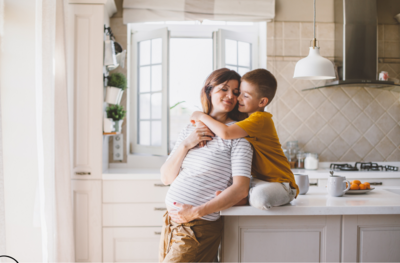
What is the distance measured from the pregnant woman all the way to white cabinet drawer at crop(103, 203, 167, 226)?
126cm

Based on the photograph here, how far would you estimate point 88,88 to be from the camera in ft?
8.27

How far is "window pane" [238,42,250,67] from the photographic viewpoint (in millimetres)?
3207

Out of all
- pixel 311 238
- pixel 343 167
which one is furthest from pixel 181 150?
pixel 343 167

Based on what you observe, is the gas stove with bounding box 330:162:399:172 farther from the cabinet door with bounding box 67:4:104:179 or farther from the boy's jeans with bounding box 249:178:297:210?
the cabinet door with bounding box 67:4:104:179

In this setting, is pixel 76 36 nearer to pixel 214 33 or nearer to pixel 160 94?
pixel 160 94

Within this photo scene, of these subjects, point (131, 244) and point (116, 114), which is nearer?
point (131, 244)

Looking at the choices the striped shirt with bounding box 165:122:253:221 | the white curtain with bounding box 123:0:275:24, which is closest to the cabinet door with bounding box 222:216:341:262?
the striped shirt with bounding box 165:122:253:221

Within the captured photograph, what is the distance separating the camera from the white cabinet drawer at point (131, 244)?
8.30 feet

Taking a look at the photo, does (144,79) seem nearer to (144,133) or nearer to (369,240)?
(144,133)

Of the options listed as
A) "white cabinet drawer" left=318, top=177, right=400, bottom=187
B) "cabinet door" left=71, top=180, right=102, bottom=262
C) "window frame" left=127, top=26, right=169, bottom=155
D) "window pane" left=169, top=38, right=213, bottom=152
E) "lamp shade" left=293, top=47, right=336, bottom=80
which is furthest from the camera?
"window pane" left=169, top=38, right=213, bottom=152

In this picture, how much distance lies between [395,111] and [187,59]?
2.40m

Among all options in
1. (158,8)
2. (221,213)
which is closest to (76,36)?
(158,8)

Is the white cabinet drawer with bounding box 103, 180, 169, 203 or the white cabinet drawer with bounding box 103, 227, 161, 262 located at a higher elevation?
the white cabinet drawer with bounding box 103, 180, 169, 203

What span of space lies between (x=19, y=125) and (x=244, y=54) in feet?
7.23
